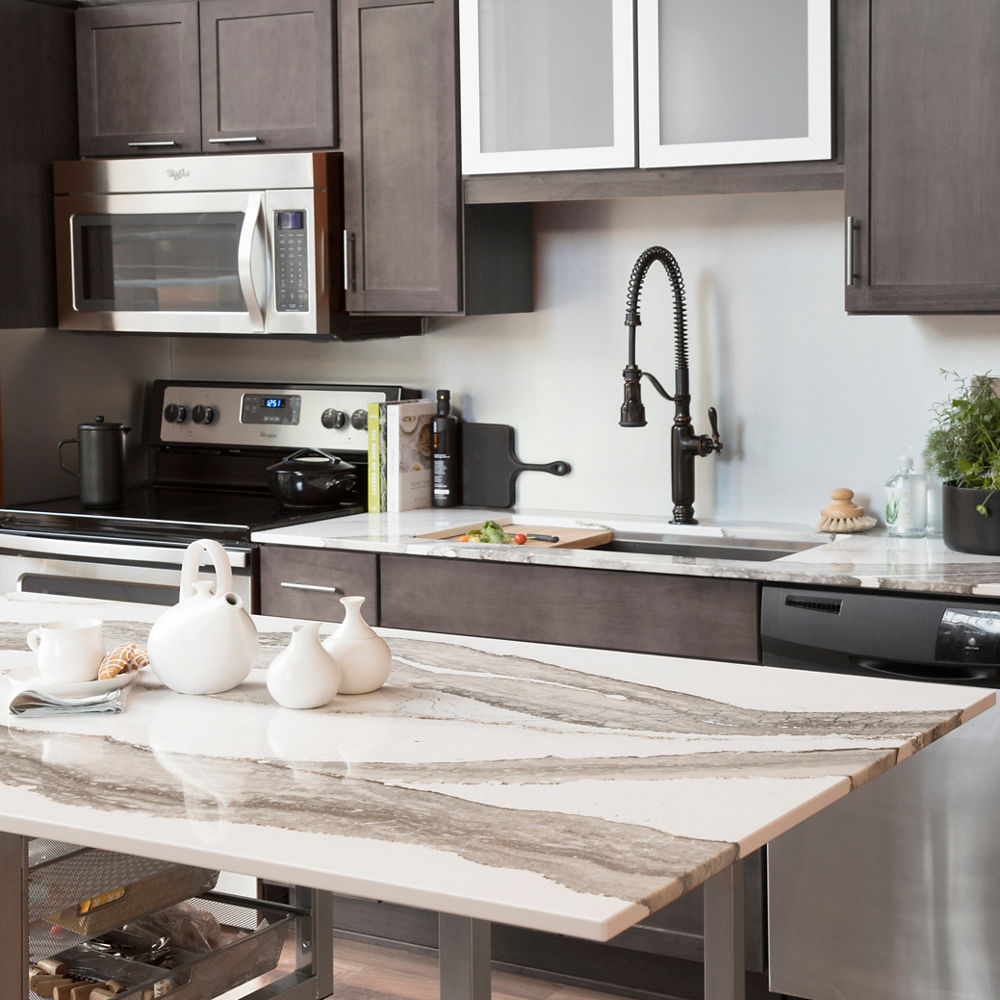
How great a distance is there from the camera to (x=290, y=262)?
151 inches

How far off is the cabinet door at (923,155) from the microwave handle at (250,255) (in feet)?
4.87

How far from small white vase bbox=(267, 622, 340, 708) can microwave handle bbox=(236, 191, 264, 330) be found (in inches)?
78.7

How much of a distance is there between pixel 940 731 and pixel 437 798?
2.18 feet

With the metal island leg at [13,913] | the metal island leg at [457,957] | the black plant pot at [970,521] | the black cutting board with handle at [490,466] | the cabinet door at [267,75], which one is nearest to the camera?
the metal island leg at [457,957]

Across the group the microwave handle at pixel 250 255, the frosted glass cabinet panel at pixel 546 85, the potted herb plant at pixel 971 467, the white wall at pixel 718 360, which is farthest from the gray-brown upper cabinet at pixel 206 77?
the potted herb plant at pixel 971 467

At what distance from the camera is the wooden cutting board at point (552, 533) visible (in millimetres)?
3666

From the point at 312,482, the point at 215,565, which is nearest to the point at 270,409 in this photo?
the point at 312,482

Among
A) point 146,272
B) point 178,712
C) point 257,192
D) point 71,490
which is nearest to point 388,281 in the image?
point 257,192

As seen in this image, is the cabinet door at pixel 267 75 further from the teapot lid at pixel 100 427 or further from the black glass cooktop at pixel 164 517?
the black glass cooktop at pixel 164 517

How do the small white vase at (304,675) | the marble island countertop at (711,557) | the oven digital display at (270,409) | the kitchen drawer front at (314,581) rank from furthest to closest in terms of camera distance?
the oven digital display at (270,409) < the kitchen drawer front at (314,581) < the marble island countertop at (711,557) < the small white vase at (304,675)

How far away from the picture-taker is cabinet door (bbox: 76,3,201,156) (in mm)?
3982

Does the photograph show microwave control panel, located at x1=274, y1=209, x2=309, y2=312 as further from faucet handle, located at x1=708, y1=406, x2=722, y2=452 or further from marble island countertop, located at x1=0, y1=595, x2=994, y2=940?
marble island countertop, located at x1=0, y1=595, x2=994, y2=940

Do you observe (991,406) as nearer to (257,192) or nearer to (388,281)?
(388,281)

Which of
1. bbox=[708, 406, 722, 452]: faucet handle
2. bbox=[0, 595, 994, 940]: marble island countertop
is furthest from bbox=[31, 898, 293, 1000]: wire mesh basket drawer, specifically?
bbox=[708, 406, 722, 452]: faucet handle
